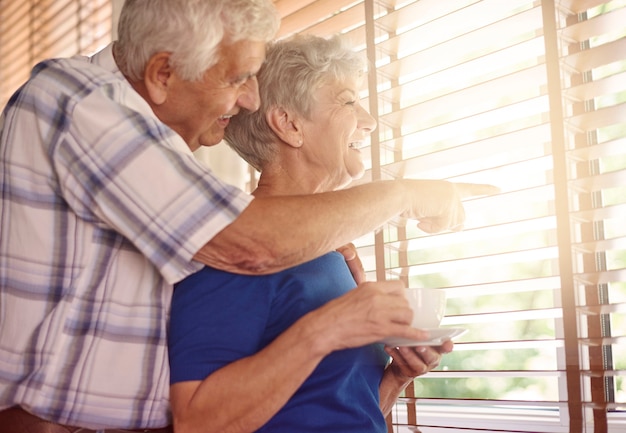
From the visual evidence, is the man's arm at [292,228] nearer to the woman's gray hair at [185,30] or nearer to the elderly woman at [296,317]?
the elderly woman at [296,317]

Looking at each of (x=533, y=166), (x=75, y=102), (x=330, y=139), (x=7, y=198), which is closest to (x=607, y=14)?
(x=533, y=166)

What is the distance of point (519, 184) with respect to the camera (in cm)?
147

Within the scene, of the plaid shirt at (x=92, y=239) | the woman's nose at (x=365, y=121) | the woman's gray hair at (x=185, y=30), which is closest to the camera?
the plaid shirt at (x=92, y=239)

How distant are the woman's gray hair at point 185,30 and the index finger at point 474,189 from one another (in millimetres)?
417

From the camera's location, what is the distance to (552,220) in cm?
131

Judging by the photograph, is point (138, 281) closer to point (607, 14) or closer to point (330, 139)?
point (330, 139)

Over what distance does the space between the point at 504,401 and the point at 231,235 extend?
633 mm

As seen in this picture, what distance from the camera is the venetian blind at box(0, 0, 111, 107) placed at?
2.50m

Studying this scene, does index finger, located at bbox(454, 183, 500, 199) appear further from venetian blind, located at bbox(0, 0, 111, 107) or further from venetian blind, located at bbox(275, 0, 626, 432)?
venetian blind, located at bbox(0, 0, 111, 107)

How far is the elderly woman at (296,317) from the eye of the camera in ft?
3.28

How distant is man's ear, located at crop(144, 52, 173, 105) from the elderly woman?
0.22 metres

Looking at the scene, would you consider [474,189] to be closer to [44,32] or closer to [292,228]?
[292,228]

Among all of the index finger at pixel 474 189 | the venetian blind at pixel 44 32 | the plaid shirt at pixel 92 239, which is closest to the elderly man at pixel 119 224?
the plaid shirt at pixel 92 239

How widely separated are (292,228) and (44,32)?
2166 millimetres
